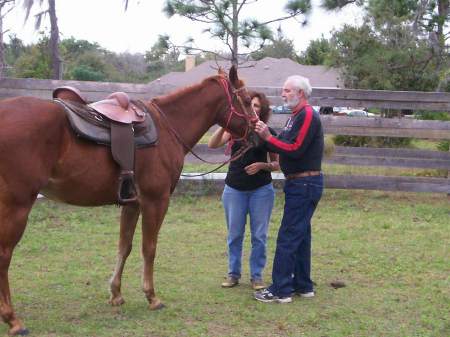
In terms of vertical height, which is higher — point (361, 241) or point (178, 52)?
point (178, 52)

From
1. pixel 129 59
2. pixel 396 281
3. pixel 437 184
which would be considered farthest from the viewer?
pixel 129 59

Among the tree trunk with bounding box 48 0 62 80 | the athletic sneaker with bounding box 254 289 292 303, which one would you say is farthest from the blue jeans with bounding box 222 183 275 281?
the tree trunk with bounding box 48 0 62 80

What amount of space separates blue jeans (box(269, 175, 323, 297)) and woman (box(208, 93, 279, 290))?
0.38m

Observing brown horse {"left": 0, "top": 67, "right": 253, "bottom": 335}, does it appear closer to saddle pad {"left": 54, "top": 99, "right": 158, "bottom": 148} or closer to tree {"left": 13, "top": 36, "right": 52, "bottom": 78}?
saddle pad {"left": 54, "top": 99, "right": 158, "bottom": 148}

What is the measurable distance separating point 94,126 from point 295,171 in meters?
1.75

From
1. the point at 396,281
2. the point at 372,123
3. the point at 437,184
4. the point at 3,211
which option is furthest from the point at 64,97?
the point at 437,184

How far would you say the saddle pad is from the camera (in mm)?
4392

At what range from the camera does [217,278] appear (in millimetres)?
6020

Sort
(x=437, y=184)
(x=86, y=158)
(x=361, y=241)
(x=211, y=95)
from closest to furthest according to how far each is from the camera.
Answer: (x=86, y=158)
(x=211, y=95)
(x=361, y=241)
(x=437, y=184)

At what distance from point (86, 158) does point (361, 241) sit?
14.0ft

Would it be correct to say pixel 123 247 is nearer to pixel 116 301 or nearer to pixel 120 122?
pixel 116 301

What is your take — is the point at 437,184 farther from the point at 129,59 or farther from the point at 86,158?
the point at 129,59

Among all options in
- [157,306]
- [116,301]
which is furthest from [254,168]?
[116,301]

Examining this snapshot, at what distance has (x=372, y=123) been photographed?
396 inches
